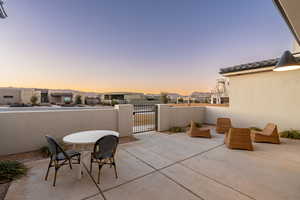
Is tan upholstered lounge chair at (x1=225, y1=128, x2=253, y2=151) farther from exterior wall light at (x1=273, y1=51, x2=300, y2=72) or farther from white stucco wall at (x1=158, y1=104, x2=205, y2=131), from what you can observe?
white stucco wall at (x1=158, y1=104, x2=205, y2=131)

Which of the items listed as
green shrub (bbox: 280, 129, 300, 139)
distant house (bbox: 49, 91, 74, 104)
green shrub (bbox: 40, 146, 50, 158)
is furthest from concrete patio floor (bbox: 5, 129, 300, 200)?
distant house (bbox: 49, 91, 74, 104)

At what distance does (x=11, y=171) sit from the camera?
8.37 ft

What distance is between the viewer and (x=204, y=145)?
14.7 feet

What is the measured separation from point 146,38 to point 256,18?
662 cm

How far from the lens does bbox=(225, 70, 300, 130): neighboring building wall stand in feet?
18.5

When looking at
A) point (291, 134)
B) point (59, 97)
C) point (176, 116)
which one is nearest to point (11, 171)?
point (176, 116)

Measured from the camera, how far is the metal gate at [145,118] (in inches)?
262

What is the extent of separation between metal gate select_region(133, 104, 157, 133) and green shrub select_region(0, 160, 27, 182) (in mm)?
4364

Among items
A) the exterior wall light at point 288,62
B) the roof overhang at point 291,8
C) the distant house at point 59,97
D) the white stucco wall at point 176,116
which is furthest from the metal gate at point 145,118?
the distant house at point 59,97

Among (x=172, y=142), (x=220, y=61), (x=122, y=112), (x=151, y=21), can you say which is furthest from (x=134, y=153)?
(x=220, y=61)

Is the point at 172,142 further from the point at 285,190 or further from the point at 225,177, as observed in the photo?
the point at 285,190

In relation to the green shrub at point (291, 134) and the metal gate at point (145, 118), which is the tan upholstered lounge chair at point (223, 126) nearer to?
the green shrub at point (291, 134)

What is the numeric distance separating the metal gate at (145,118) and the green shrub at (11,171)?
4.36 m

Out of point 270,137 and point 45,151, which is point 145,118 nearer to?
point 45,151
